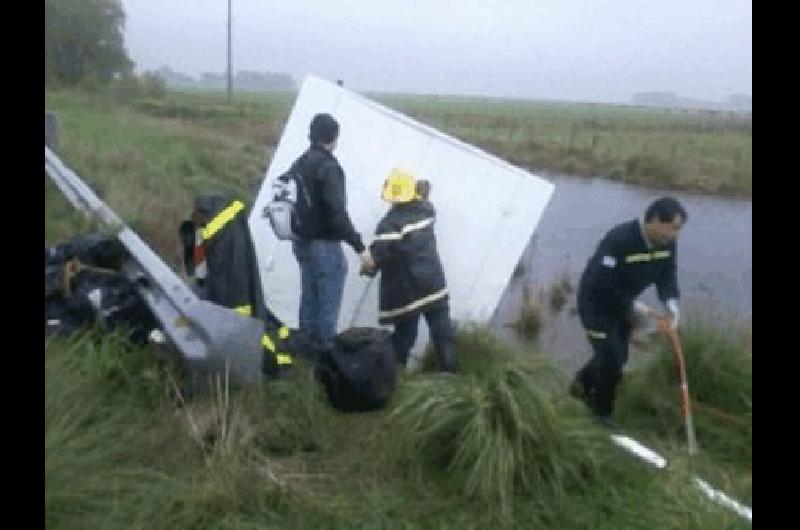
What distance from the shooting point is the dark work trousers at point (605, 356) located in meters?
5.69

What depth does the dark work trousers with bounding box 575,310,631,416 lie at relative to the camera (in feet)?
18.7

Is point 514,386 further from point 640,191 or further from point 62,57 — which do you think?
point 62,57

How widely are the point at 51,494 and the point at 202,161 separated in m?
15.7

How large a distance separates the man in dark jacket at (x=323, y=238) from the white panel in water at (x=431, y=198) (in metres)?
1.19

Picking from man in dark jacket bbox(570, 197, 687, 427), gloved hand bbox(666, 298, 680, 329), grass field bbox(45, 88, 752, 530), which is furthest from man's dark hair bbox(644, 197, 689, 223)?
grass field bbox(45, 88, 752, 530)

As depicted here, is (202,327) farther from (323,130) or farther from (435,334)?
(435,334)

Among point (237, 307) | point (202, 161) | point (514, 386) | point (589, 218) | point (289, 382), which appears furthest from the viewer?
point (589, 218)

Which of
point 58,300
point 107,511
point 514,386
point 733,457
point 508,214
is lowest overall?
point 733,457

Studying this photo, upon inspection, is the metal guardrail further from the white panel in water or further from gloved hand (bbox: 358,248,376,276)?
the white panel in water

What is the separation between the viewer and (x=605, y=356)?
5.71m

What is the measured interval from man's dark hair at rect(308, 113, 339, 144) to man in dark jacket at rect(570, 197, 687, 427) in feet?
6.47

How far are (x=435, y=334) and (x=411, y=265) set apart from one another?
0.52 meters

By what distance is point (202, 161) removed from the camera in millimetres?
18266
